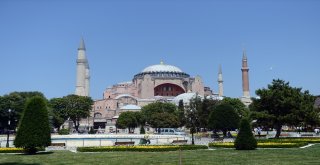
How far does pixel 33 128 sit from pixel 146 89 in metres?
67.5

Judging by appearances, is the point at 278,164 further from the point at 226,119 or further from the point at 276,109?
the point at 226,119

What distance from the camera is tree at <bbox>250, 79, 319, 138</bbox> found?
28.9 meters

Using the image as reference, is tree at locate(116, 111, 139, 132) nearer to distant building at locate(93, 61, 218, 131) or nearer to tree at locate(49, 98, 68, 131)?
tree at locate(49, 98, 68, 131)

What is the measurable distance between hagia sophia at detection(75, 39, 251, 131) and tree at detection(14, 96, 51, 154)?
54.3 meters

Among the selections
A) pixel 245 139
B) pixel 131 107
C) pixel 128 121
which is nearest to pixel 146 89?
pixel 131 107

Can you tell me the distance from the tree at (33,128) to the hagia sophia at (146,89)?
178 feet

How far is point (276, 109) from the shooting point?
29703 mm

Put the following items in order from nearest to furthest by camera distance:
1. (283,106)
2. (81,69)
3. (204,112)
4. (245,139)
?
(245,139) < (283,106) < (204,112) < (81,69)

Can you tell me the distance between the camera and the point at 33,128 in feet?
57.6

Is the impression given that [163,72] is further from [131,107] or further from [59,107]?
[59,107]

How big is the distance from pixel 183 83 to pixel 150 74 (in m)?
8.21

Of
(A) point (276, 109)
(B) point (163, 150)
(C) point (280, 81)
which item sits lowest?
(B) point (163, 150)

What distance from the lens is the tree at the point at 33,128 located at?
17344 millimetres

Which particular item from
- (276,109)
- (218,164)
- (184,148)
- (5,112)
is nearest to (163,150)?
(184,148)
